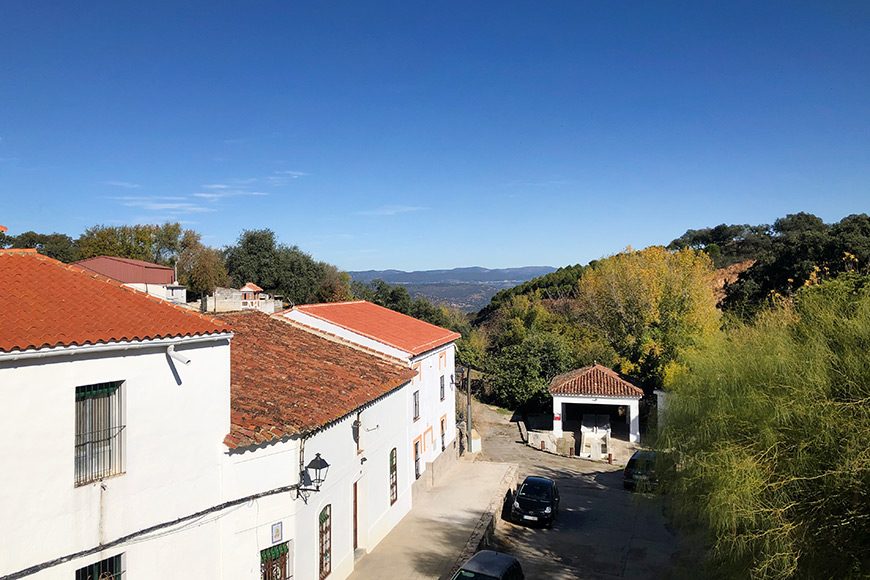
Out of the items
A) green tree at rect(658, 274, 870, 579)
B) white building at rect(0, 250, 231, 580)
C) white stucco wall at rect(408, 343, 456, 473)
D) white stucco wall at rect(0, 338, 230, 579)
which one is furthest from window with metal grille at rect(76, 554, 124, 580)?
white stucco wall at rect(408, 343, 456, 473)

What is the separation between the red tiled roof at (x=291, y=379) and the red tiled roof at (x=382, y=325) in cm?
140

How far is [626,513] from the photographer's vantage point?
2036cm

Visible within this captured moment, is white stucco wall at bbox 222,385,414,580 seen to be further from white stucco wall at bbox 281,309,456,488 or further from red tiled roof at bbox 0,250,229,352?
red tiled roof at bbox 0,250,229,352

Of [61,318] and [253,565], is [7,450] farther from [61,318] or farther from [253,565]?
[253,565]

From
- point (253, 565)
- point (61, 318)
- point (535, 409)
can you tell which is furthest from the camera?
point (535, 409)

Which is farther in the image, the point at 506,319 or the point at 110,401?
the point at 506,319

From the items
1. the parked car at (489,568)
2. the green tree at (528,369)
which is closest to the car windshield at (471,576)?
the parked car at (489,568)

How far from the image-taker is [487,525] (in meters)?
16.5

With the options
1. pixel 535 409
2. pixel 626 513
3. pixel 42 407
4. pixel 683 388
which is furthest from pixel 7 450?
pixel 535 409

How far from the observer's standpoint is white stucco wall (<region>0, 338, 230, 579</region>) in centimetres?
655

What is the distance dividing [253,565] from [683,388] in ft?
30.6

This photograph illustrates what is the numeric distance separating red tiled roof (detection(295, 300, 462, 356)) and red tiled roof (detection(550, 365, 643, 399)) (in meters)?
7.17

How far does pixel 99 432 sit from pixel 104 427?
0.09 metres

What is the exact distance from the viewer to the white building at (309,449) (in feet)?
31.6
